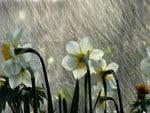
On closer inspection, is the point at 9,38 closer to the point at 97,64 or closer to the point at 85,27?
the point at 97,64

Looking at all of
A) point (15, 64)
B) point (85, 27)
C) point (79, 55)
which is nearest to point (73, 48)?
point (79, 55)

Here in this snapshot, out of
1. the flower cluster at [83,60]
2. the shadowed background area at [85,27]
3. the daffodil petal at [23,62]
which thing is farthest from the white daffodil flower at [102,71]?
the shadowed background area at [85,27]

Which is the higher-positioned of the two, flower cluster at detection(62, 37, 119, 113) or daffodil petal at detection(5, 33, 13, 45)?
daffodil petal at detection(5, 33, 13, 45)

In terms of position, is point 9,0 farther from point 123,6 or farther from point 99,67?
point 99,67

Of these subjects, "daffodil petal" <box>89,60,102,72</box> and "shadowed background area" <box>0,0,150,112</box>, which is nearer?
"daffodil petal" <box>89,60,102,72</box>

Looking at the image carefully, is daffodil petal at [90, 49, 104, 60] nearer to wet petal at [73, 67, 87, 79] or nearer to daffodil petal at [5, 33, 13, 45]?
wet petal at [73, 67, 87, 79]

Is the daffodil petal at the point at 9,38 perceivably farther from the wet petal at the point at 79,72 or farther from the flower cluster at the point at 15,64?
the wet petal at the point at 79,72

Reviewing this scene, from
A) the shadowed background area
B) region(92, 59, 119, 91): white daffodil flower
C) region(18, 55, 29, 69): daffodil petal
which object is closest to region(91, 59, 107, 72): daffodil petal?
region(92, 59, 119, 91): white daffodil flower
